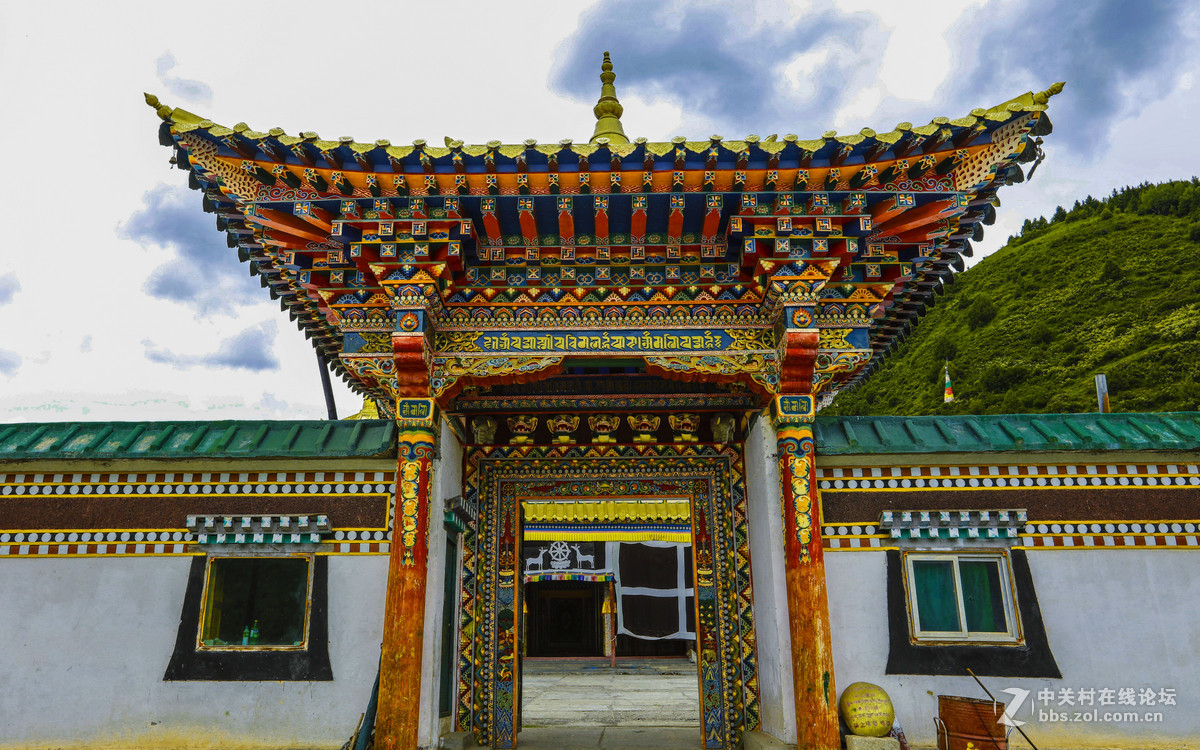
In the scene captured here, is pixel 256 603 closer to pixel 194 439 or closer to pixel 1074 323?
pixel 194 439

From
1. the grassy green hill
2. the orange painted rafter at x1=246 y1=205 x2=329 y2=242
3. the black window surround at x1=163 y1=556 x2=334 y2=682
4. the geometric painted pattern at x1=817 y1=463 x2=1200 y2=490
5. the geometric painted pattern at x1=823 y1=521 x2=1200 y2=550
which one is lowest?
the black window surround at x1=163 y1=556 x2=334 y2=682

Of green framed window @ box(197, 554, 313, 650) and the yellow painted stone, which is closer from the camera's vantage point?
the yellow painted stone

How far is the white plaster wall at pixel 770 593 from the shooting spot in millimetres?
5848

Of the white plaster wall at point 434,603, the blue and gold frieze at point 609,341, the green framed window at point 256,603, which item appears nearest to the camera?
the white plaster wall at point 434,603

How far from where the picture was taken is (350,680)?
6301 mm

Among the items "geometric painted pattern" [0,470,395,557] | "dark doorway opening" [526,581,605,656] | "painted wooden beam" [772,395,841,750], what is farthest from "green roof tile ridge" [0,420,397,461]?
"dark doorway opening" [526,581,605,656]

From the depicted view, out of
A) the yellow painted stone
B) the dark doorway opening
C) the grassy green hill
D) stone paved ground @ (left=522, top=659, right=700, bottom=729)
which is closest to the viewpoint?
the yellow painted stone

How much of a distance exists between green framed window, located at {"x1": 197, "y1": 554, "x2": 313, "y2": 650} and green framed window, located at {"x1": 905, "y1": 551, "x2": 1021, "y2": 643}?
5229mm

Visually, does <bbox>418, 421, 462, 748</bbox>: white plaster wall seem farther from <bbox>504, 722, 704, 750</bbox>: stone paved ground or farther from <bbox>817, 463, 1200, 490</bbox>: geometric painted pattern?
<bbox>817, 463, 1200, 490</bbox>: geometric painted pattern

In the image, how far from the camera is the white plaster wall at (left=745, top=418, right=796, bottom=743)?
5848mm

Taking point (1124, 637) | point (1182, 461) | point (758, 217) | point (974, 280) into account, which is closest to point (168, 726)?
point (758, 217)

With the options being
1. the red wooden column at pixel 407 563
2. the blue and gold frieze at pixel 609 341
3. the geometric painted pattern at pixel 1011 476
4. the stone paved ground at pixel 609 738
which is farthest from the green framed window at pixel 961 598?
the red wooden column at pixel 407 563

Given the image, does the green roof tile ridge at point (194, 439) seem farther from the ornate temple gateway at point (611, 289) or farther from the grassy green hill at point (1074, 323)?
the grassy green hill at point (1074, 323)

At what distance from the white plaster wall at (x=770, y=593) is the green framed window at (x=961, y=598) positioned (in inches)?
46.1
